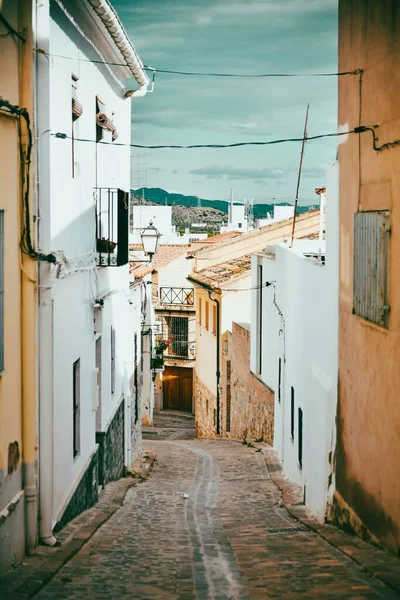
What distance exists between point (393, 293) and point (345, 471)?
124 inches

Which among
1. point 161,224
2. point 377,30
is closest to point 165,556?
point 377,30

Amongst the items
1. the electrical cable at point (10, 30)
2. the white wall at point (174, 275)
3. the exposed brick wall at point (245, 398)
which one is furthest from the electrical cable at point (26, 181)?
the white wall at point (174, 275)

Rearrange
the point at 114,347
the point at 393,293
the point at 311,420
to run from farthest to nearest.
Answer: the point at 114,347 → the point at 311,420 → the point at 393,293

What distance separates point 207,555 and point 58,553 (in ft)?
5.49

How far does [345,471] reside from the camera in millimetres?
10234

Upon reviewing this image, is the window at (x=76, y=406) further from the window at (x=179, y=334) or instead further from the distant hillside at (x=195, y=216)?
the distant hillside at (x=195, y=216)

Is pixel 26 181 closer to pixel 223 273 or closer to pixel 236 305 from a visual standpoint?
pixel 236 305

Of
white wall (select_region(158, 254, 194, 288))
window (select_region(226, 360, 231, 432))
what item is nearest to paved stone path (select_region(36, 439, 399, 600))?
window (select_region(226, 360, 231, 432))

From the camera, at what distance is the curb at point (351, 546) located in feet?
23.7

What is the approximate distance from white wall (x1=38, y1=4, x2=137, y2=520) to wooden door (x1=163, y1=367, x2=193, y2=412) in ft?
94.6

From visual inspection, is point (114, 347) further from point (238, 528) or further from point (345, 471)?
point (345, 471)

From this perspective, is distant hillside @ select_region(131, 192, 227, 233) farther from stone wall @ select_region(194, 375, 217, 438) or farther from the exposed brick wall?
the exposed brick wall

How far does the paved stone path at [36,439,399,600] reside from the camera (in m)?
7.21

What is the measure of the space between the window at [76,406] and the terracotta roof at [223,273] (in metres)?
16.0
